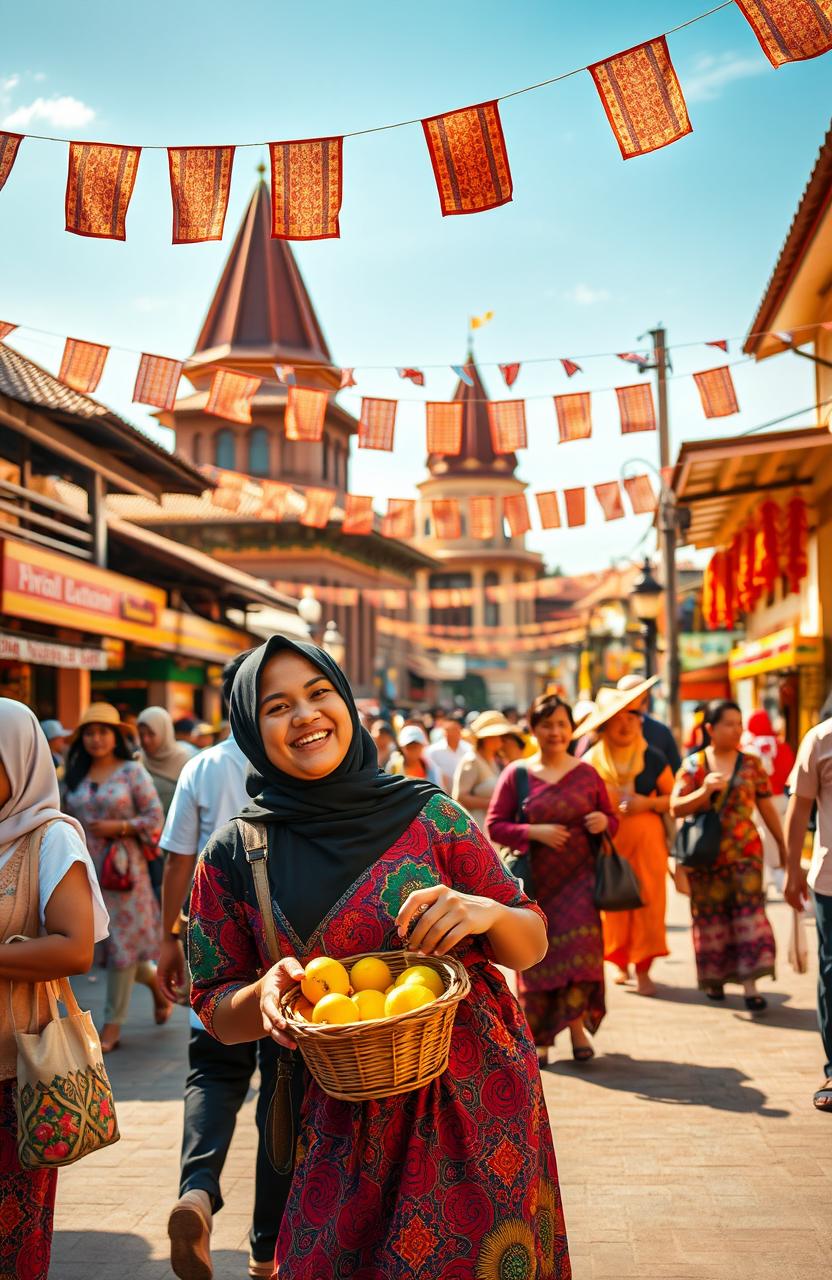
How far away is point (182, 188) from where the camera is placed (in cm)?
771

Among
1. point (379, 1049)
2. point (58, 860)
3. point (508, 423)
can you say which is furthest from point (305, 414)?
point (379, 1049)

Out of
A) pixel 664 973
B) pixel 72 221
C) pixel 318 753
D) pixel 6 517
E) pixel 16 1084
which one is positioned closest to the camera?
pixel 318 753

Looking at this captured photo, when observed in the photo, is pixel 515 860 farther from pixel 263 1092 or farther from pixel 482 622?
pixel 482 622

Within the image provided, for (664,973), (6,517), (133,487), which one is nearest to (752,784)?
(664,973)

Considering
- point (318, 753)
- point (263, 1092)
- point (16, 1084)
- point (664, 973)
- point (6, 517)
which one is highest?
point (6, 517)

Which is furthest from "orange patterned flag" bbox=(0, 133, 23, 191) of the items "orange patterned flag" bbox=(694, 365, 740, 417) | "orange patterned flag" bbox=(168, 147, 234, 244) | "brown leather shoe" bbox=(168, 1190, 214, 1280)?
"orange patterned flag" bbox=(694, 365, 740, 417)

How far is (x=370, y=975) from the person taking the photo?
8.36 feet

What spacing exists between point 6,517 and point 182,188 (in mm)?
9675

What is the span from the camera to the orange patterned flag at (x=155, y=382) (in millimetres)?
11383

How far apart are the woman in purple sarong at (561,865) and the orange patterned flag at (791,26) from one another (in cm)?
327

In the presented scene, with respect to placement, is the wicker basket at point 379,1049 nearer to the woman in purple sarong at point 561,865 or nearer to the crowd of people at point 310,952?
the crowd of people at point 310,952

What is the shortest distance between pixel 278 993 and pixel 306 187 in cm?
619

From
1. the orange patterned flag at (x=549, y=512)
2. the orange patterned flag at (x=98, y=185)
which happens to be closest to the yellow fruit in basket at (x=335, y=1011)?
the orange patterned flag at (x=98, y=185)

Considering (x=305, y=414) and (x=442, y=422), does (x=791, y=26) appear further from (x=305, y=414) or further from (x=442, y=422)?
(x=305, y=414)
